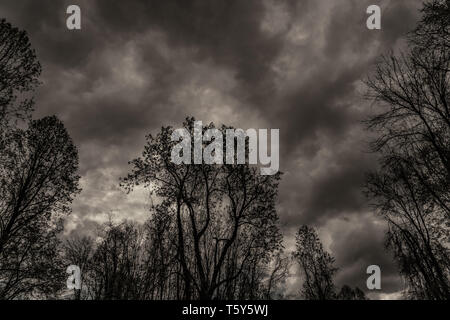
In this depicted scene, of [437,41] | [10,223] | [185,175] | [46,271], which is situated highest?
[437,41]

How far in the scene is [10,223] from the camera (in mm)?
13836

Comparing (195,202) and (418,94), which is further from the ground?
(418,94)

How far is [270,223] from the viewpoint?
699 inches

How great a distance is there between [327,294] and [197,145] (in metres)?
27.4

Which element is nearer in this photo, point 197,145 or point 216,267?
point 216,267

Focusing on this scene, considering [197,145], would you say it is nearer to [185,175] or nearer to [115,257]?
[185,175]

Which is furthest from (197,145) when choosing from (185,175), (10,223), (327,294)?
(327,294)

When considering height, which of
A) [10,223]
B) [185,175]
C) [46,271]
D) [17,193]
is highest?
[185,175]

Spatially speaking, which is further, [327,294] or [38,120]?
[327,294]
